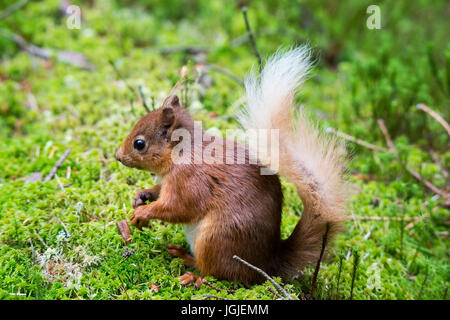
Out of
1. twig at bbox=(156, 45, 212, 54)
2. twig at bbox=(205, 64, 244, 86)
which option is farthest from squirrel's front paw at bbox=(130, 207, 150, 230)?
twig at bbox=(156, 45, 212, 54)

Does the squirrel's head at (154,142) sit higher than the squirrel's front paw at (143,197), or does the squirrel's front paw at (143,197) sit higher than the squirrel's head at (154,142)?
the squirrel's head at (154,142)

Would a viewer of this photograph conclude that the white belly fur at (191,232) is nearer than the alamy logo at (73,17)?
Yes

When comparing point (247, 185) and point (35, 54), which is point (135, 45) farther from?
point (247, 185)

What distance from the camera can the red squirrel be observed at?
7.64ft

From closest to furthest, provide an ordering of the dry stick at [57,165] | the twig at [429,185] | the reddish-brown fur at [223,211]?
the reddish-brown fur at [223,211] < the dry stick at [57,165] < the twig at [429,185]

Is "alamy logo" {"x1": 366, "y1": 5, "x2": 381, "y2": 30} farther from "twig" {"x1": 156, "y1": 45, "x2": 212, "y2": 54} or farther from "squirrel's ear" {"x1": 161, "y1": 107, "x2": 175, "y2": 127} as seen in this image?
"squirrel's ear" {"x1": 161, "y1": 107, "x2": 175, "y2": 127}

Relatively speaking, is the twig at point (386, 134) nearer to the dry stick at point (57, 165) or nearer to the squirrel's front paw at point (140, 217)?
the squirrel's front paw at point (140, 217)

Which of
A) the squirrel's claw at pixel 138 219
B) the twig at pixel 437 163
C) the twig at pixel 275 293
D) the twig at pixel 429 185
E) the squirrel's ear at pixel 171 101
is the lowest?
the twig at pixel 275 293

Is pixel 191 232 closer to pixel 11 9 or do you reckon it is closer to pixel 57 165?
pixel 57 165

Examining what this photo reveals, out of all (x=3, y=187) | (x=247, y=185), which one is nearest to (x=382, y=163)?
(x=247, y=185)

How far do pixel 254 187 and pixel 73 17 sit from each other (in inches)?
161

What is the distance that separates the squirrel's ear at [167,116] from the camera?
251 centimetres

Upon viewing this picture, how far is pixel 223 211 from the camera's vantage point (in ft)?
7.89

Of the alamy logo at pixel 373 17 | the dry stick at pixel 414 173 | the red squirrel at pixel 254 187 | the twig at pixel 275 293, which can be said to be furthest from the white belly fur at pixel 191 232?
the alamy logo at pixel 373 17
